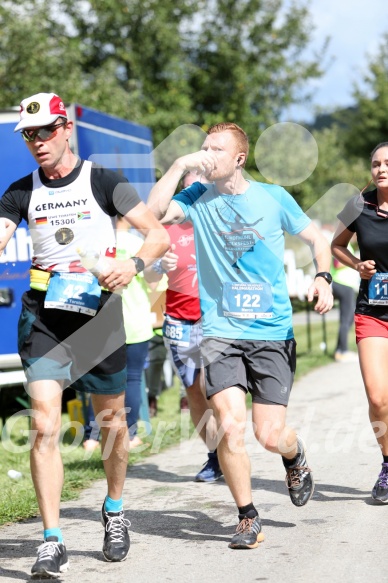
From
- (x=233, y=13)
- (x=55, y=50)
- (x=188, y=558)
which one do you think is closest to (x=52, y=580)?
(x=188, y=558)

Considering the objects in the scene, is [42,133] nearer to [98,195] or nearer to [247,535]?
[98,195]

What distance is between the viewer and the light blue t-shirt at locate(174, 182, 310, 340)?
5.43 meters

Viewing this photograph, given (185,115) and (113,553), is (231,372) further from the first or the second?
(185,115)

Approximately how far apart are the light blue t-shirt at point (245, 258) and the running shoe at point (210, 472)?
1.83 m

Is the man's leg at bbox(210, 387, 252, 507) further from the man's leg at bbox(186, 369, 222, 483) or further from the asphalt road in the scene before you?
the man's leg at bbox(186, 369, 222, 483)

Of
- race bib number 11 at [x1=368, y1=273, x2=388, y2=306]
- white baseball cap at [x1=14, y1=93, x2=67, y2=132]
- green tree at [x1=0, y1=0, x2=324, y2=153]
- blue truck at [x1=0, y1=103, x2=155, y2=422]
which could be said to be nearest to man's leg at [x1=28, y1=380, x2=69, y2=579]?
white baseball cap at [x1=14, y1=93, x2=67, y2=132]

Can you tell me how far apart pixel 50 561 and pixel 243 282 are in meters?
1.77

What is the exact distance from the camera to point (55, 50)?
26.7 m

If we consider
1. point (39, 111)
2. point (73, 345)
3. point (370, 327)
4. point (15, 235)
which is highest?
point (39, 111)

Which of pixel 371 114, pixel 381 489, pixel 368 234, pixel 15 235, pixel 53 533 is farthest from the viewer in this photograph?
pixel 371 114

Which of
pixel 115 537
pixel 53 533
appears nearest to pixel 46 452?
pixel 53 533

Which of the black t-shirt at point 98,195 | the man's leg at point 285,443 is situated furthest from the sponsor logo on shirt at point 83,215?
the man's leg at point 285,443

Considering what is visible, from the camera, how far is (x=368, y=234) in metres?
6.33

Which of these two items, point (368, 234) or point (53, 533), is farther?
point (368, 234)
